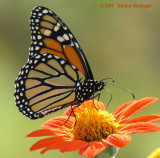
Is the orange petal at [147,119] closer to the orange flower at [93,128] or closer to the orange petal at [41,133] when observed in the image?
the orange flower at [93,128]

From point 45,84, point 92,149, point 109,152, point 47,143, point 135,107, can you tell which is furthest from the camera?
point 45,84

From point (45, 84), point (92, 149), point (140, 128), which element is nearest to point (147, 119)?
point (140, 128)

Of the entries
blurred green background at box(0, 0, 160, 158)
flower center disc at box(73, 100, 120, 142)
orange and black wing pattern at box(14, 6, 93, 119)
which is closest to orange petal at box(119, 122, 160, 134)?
flower center disc at box(73, 100, 120, 142)

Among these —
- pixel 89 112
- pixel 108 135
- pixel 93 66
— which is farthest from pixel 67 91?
pixel 93 66

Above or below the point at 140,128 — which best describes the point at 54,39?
above

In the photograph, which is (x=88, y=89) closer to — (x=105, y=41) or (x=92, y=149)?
(x=92, y=149)

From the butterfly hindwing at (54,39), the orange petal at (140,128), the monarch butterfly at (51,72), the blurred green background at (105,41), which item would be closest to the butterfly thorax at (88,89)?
the monarch butterfly at (51,72)

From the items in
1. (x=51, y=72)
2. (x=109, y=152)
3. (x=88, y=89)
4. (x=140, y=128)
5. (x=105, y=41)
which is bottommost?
(x=109, y=152)

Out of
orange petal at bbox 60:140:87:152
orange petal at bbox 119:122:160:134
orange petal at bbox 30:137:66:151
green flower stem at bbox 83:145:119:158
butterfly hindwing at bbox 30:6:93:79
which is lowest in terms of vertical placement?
green flower stem at bbox 83:145:119:158

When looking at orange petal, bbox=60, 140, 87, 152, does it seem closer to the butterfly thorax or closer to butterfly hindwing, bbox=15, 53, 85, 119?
the butterfly thorax
